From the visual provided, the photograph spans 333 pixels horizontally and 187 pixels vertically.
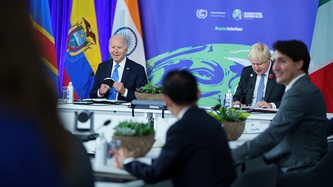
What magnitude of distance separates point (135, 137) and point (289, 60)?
4.10 feet

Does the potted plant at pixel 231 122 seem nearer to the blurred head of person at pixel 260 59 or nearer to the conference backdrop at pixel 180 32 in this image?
the blurred head of person at pixel 260 59

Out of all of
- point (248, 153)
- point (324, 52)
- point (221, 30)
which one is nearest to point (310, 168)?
point (248, 153)

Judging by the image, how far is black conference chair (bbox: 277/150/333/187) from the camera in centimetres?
334

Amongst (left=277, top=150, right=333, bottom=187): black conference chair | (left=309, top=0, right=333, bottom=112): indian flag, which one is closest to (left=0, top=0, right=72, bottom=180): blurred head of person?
(left=277, top=150, right=333, bottom=187): black conference chair

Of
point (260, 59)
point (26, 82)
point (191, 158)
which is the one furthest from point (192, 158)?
point (260, 59)

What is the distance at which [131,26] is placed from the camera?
7742mm

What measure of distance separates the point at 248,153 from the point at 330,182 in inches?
19.4

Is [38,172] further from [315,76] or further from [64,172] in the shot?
[315,76]

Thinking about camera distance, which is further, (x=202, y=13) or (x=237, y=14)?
(x=202, y=13)

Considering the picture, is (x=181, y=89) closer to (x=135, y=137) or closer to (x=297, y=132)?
(x=135, y=137)

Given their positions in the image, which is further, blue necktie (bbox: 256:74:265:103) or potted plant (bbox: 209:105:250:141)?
blue necktie (bbox: 256:74:265:103)

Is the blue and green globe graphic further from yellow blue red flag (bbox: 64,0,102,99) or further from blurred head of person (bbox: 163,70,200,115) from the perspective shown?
blurred head of person (bbox: 163,70,200,115)

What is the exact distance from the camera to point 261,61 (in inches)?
237

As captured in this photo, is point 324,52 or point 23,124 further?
point 324,52
